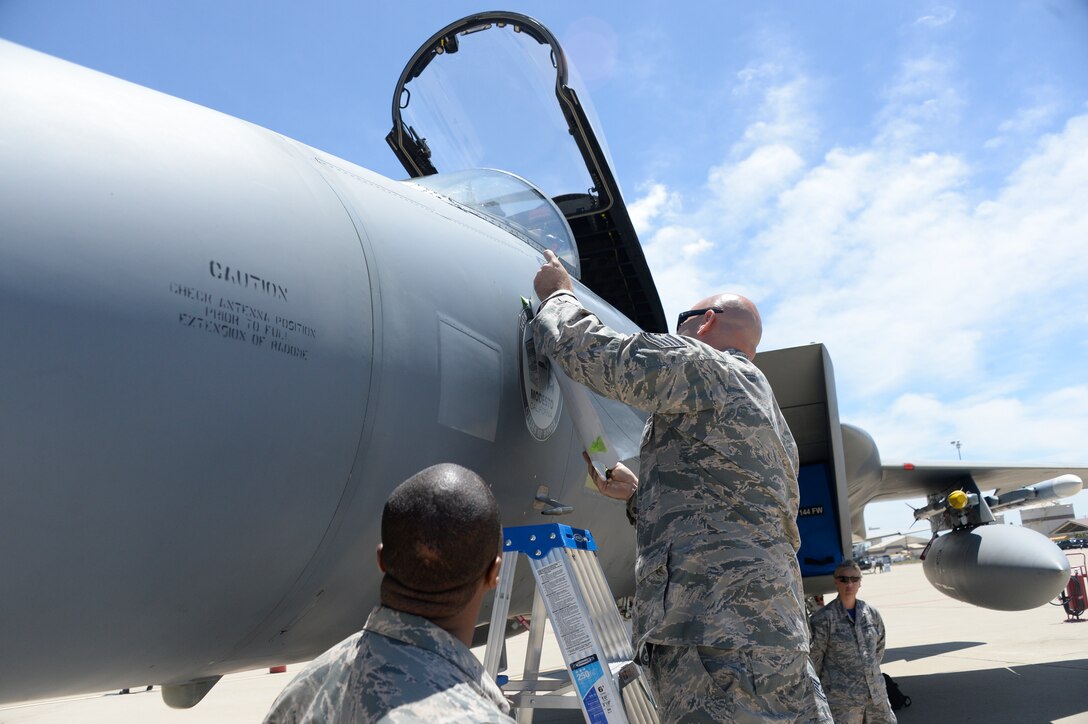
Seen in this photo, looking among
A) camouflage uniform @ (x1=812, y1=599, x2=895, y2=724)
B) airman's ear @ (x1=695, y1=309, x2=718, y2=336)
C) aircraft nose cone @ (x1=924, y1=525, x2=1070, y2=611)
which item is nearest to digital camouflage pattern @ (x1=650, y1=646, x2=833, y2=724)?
airman's ear @ (x1=695, y1=309, x2=718, y2=336)

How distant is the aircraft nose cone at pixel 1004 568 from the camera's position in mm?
7664

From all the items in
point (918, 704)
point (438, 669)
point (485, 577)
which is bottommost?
point (918, 704)

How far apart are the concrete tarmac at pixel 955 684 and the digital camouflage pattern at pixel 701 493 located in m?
3.81

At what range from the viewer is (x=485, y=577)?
4.17 feet

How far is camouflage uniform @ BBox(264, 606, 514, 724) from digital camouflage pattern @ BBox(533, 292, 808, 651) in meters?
1.31

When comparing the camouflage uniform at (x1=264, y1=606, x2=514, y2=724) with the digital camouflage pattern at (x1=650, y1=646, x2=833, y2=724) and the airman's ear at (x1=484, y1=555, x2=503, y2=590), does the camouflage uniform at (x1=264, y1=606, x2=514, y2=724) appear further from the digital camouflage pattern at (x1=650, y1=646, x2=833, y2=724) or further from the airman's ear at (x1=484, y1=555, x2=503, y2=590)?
the digital camouflage pattern at (x1=650, y1=646, x2=833, y2=724)

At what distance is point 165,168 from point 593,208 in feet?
12.9

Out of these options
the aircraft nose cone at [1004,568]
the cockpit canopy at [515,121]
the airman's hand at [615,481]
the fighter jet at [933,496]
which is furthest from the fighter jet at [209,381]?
the aircraft nose cone at [1004,568]

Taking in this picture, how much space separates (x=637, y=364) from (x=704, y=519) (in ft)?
1.71

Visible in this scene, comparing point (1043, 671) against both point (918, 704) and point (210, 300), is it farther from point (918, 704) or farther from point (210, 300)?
point (210, 300)

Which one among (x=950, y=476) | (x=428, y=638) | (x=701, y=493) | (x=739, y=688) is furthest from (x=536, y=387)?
(x=950, y=476)

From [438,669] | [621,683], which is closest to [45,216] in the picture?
[438,669]

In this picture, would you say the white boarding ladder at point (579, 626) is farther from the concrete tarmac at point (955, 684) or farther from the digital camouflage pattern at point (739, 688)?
the concrete tarmac at point (955, 684)

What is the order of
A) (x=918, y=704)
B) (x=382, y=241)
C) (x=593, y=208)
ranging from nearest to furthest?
(x=382, y=241) → (x=593, y=208) → (x=918, y=704)
